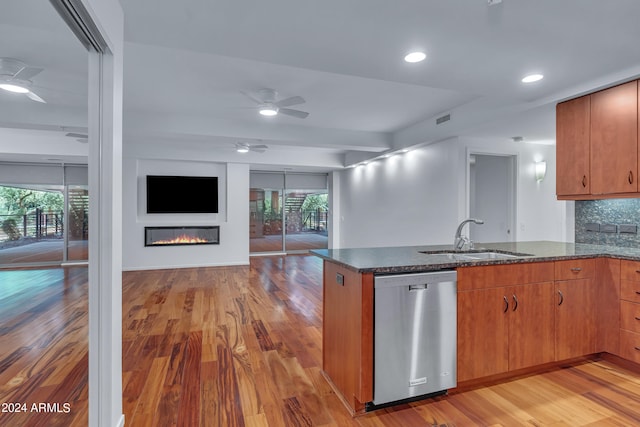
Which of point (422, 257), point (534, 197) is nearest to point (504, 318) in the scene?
point (422, 257)

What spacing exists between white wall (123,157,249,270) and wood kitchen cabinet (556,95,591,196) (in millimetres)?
5990

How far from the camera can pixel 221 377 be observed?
2.61 metres

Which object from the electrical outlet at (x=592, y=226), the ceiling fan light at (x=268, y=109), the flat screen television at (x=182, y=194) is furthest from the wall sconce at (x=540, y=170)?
the flat screen television at (x=182, y=194)

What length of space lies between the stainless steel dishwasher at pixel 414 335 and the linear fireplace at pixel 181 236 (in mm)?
6151

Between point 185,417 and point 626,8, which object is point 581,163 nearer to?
point 626,8

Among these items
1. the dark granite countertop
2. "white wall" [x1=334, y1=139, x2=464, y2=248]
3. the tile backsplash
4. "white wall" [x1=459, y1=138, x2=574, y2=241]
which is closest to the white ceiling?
"white wall" [x1=459, y1=138, x2=574, y2=241]

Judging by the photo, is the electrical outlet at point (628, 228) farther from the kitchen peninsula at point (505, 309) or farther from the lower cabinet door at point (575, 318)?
the lower cabinet door at point (575, 318)

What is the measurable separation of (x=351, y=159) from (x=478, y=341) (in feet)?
19.3

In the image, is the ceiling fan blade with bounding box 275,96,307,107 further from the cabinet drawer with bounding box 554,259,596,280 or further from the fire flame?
the fire flame

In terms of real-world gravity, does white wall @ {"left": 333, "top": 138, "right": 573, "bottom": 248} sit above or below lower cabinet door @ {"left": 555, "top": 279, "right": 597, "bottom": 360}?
above

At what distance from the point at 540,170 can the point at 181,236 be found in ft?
22.5

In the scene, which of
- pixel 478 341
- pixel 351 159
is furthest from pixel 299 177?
pixel 478 341

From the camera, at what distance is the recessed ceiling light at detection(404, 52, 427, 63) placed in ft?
8.09

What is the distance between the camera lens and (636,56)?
2525mm
